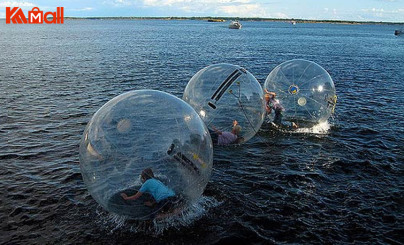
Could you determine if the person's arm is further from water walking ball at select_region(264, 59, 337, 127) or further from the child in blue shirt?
water walking ball at select_region(264, 59, 337, 127)

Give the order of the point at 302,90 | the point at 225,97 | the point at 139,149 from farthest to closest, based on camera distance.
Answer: the point at 302,90, the point at 225,97, the point at 139,149

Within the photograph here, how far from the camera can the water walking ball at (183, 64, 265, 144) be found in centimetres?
1098

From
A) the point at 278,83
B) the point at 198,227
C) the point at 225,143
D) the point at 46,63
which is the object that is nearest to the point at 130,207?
the point at 198,227

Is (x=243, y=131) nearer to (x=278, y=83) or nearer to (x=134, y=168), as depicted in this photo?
(x=278, y=83)

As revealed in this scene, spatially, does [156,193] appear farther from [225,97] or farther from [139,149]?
[225,97]

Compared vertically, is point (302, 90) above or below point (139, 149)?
above

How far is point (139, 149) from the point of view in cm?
662

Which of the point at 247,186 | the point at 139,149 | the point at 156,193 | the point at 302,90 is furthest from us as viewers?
the point at 302,90

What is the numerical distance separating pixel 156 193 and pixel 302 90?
855 centimetres

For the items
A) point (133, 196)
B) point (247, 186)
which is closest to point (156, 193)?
point (133, 196)

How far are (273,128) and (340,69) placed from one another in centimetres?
2257

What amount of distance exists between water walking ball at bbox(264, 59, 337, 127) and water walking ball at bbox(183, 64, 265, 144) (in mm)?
2479

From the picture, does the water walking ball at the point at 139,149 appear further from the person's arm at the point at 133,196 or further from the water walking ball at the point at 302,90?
the water walking ball at the point at 302,90

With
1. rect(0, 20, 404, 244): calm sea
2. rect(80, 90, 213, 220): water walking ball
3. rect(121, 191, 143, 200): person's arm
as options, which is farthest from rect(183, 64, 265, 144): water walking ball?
rect(121, 191, 143, 200): person's arm
